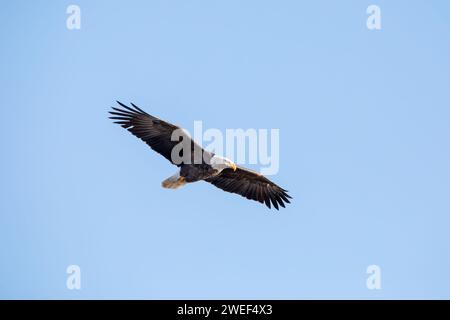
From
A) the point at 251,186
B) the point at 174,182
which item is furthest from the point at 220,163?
the point at 251,186

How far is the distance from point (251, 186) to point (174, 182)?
192 cm

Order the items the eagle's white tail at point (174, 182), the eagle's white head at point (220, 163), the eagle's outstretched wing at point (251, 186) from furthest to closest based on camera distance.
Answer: the eagle's outstretched wing at point (251, 186)
the eagle's white tail at point (174, 182)
the eagle's white head at point (220, 163)

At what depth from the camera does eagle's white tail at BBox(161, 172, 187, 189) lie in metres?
14.1

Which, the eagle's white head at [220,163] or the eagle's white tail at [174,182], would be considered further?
the eagle's white tail at [174,182]

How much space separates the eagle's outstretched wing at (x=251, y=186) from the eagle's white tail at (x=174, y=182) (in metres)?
0.83

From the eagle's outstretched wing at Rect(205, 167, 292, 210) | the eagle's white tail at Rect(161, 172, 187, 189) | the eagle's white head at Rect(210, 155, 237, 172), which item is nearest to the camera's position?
the eagle's white head at Rect(210, 155, 237, 172)

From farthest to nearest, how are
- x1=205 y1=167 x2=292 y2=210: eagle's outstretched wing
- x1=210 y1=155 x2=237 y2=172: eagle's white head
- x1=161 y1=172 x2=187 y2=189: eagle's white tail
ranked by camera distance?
1. x1=205 y1=167 x2=292 y2=210: eagle's outstretched wing
2. x1=161 y1=172 x2=187 y2=189: eagle's white tail
3. x1=210 y1=155 x2=237 y2=172: eagle's white head

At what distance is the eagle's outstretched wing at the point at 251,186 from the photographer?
48.9ft

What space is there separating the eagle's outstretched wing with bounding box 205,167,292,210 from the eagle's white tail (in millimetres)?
830

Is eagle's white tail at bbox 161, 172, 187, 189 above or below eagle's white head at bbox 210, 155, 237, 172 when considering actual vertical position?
below

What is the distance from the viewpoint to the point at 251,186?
50.0 ft
